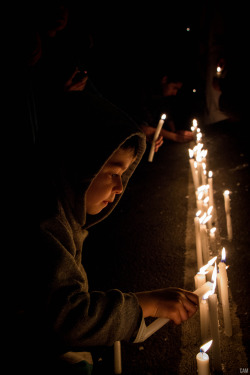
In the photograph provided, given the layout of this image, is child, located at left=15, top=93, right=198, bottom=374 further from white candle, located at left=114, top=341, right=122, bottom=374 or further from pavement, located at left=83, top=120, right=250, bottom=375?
pavement, located at left=83, top=120, right=250, bottom=375

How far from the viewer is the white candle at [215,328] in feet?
5.09

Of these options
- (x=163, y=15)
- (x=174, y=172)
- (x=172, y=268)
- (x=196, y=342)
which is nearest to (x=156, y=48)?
(x=163, y=15)

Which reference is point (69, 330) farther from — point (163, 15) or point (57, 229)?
point (163, 15)

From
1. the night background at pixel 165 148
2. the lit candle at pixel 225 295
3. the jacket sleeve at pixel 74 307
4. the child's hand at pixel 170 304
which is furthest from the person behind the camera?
the night background at pixel 165 148

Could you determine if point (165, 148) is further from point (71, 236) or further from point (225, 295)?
point (71, 236)

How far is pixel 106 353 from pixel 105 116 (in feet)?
5.46

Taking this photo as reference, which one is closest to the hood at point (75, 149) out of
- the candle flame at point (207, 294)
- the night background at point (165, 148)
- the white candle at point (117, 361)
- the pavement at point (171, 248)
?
Answer: the night background at point (165, 148)

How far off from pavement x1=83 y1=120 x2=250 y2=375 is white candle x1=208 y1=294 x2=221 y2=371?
3.2 inches

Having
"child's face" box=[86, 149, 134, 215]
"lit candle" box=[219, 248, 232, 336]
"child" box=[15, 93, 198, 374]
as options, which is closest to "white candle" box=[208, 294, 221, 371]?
"child" box=[15, 93, 198, 374]

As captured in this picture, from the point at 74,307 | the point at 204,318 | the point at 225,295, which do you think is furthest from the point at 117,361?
the point at 74,307

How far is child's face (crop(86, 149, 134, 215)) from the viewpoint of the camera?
5.70 feet

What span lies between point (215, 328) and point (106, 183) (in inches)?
40.6

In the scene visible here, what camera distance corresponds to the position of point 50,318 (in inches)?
47.9

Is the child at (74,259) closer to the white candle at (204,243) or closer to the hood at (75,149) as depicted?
the hood at (75,149)
